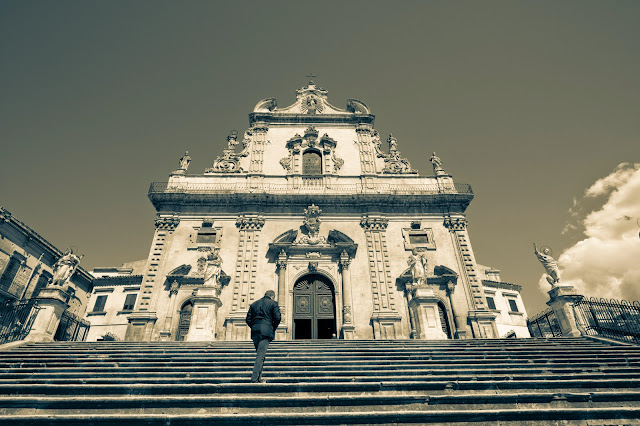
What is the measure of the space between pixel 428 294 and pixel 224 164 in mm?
14396

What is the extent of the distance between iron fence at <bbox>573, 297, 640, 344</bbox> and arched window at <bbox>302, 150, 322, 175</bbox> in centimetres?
1457

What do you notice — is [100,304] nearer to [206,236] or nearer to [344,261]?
[206,236]

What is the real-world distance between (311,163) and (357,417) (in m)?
18.1

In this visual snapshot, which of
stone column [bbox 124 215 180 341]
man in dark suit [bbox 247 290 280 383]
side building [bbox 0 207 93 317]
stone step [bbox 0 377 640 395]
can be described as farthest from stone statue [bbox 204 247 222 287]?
side building [bbox 0 207 93 317]

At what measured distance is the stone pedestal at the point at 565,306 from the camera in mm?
12680

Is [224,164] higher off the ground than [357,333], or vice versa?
[224,164]

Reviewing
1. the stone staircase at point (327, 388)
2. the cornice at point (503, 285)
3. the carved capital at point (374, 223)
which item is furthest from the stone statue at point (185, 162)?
the cornice at point (503, 285)

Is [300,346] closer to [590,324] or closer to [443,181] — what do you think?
[590,324]

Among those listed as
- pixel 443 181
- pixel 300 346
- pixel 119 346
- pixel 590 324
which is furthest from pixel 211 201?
pixel 590 324

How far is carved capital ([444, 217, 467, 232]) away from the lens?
19.4m

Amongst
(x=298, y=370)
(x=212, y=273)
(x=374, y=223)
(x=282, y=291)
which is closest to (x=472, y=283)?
(x=374, y=223)

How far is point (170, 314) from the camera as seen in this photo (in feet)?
53.9

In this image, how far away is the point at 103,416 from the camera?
5109 mm

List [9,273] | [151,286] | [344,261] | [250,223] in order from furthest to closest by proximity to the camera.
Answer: [9,273] → [250,223] → [344,261] → [151,286]
